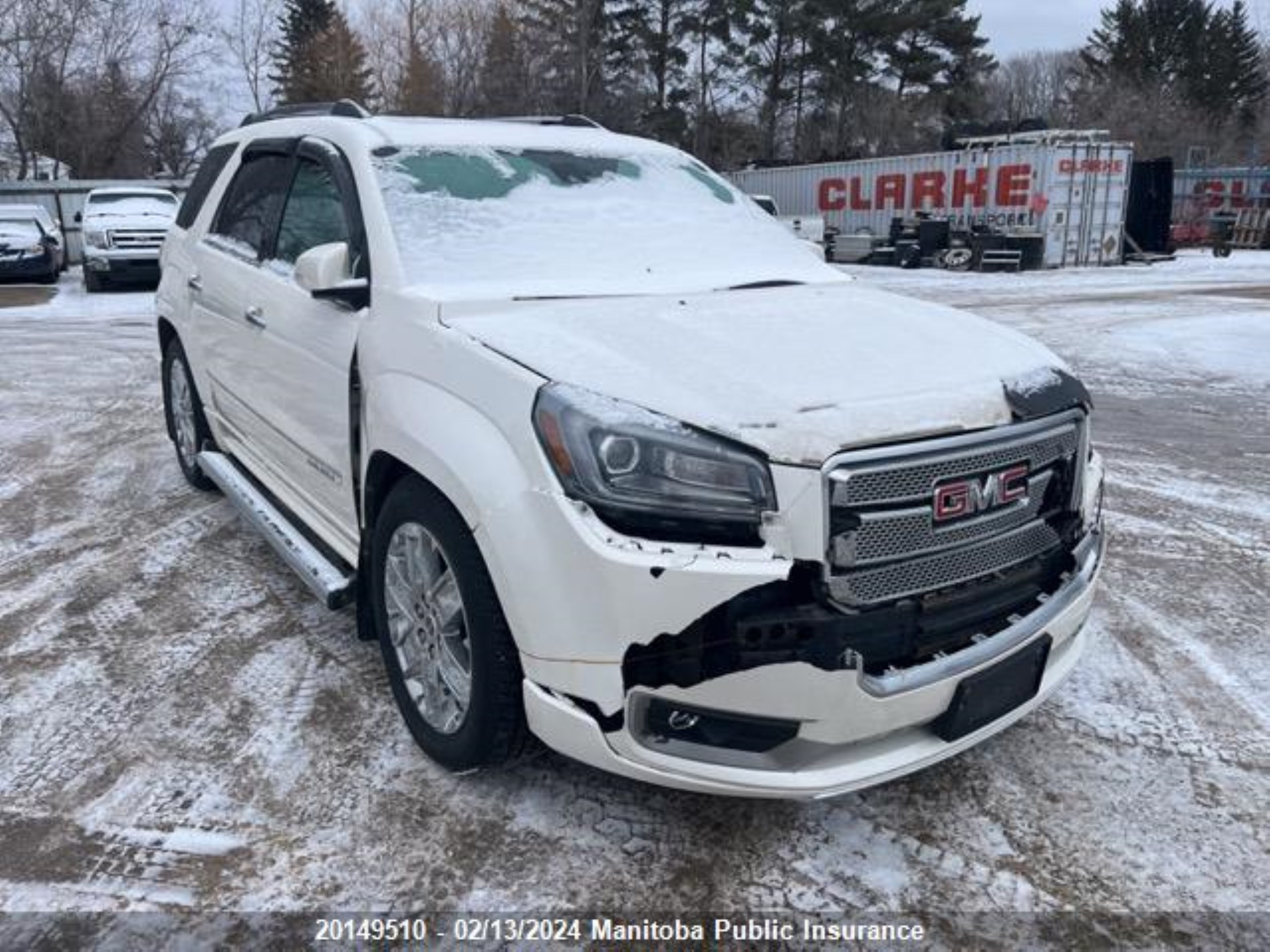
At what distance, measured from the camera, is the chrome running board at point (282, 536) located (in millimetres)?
3412

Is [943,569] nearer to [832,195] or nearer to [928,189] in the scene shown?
[928,189]

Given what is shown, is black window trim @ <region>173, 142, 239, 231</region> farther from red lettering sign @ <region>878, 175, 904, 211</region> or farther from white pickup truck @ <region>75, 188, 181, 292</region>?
red lettering sign @ <region>878, 175, 904, 211</region>

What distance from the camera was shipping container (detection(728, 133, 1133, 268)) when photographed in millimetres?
24578

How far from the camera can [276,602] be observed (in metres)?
4.20

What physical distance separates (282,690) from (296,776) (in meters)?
Result: 0.57

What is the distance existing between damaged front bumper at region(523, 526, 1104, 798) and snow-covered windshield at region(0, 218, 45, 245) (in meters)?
20.5

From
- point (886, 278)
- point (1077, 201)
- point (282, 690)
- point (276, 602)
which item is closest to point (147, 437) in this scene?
point (276, 602)

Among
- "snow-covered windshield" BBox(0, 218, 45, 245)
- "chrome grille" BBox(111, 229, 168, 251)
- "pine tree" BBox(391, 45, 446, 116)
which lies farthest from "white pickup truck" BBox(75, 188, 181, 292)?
"pine tree" BBox(391, 45, 446, 116)

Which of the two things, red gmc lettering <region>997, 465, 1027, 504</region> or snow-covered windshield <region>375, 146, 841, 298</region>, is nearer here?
red gmc lettering <region>997, 465, 1027, 504</region>

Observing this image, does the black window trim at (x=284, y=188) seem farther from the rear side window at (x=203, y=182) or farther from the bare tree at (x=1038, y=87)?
the bare tree at (x=1038, y=87)

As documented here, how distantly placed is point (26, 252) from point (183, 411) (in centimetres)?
1637

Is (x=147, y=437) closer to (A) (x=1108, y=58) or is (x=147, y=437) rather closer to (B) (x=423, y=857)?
(B) (x=423, y=857)

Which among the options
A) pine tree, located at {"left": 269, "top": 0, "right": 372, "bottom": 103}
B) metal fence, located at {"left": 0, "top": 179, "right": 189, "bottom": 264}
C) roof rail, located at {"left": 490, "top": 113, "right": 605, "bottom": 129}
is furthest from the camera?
pine tree, located at {"left": 269, "top": 0, "right": 372, "bottom": 103}

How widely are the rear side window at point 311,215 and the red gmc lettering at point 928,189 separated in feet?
84.0
